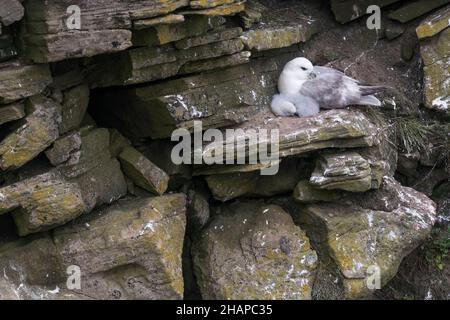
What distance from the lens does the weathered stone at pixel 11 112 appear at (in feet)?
17.9

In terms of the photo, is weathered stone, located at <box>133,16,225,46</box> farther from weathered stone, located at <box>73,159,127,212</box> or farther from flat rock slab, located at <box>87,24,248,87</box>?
weathered stone, located at <box>73,159,127,212</box>

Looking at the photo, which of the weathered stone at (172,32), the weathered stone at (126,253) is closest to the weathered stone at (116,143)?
the weathered stone at (126,253)

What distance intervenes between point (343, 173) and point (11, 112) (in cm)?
292

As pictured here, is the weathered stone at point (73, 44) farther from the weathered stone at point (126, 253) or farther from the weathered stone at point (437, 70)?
the weathered stone at point (437, 70)

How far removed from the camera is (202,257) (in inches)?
263

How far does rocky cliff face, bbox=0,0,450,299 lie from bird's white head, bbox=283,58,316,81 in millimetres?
269

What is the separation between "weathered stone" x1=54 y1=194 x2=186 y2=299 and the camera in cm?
592

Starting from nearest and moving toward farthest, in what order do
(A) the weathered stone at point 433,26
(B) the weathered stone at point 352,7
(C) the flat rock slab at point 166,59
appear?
1. (C) the flat rock slab at point 166,59
2. (A) the weathered stone at point 433,26
3. (B) the weathered stone at point 352,7

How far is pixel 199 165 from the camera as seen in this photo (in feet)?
21.8

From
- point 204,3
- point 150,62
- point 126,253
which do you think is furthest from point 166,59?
point 126,253

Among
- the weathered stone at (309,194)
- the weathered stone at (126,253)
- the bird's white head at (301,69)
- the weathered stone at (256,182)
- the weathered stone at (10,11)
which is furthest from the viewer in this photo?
the bird's white head at (301,69)

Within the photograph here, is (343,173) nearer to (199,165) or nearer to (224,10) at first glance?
(199,165)

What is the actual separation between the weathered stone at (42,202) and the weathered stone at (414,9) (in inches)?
160

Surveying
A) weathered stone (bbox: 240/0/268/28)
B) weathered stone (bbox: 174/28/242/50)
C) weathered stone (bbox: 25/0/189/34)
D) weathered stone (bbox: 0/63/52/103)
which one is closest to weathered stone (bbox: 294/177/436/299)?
weathered stone (bbox: 174/28/242/50)
